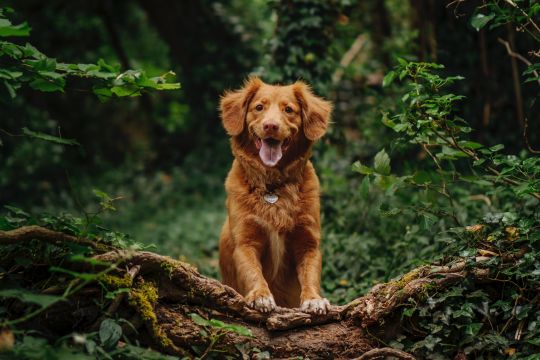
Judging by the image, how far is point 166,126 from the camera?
13.6 metres

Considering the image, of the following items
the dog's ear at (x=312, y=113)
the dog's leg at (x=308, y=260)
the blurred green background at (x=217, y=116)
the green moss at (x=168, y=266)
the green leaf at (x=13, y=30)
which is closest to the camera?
the green leaf at (x=13, y=30)

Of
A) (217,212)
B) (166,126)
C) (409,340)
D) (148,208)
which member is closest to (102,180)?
(166,126)

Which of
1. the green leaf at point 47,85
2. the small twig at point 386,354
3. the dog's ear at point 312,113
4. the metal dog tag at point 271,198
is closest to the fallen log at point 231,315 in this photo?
the small twig at point 386,354

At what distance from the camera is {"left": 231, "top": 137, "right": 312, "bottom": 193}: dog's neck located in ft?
15.2

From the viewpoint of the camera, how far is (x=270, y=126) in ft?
14.9

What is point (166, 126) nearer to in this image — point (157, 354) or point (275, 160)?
point (275, 160)

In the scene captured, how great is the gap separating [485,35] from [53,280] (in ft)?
18.5

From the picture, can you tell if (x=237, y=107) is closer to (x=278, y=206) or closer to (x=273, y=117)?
(x=273, y=117)

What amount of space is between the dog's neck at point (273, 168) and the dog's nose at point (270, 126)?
28 centimetres

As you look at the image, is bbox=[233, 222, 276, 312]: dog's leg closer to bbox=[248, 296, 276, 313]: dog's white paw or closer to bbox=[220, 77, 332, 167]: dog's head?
bbox=[248, 296, 276, 313]: dog's white paw

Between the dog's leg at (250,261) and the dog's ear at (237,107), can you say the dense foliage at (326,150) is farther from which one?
the dog's ear at (237,107)

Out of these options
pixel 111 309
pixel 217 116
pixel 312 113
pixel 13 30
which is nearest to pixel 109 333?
pixel 111 309

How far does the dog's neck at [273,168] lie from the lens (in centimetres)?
464

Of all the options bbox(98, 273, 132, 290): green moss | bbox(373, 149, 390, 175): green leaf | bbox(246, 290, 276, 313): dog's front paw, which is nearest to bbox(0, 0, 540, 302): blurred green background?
bbox(373, 149, 390, 175): green leaf
